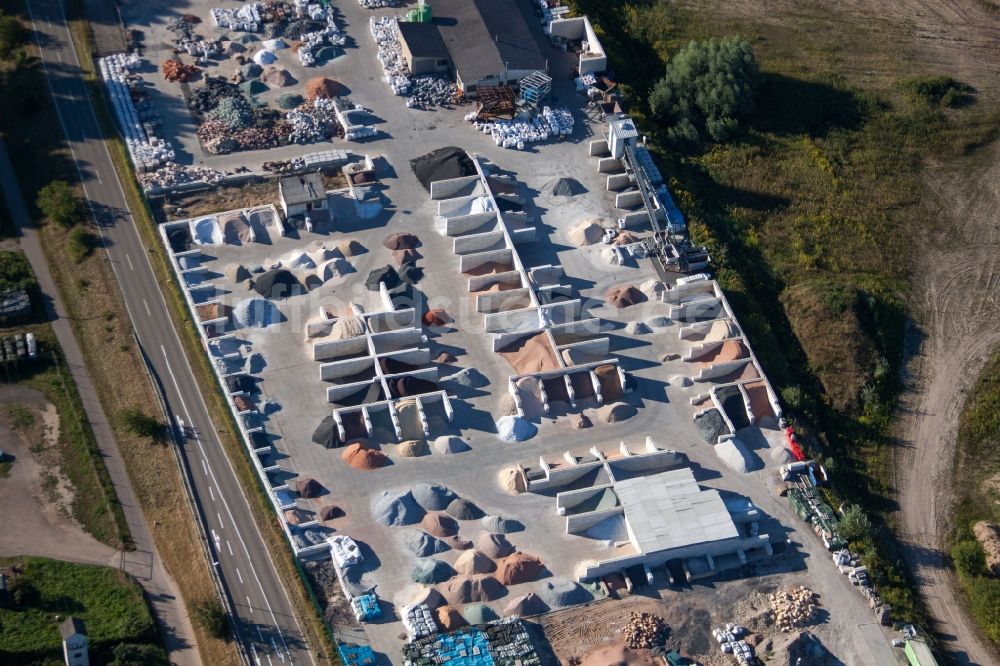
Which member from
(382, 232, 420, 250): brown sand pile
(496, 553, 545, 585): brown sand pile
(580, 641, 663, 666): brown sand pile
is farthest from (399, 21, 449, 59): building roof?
(580, 641, 663, 666): brown sand pile

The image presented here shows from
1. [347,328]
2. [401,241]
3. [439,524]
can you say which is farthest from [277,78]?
[439,524]

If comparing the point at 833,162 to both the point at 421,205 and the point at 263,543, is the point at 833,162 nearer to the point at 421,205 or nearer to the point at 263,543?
the point at 421,205

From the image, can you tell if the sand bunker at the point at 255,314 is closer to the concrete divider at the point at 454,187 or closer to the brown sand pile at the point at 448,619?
the concrete divider at the point at 454,187

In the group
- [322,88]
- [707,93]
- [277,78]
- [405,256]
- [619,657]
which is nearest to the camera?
[619,657]

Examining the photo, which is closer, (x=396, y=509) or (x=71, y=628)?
(x=71, y=628)

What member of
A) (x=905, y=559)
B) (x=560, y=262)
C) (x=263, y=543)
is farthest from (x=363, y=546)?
(x=905, y=559)

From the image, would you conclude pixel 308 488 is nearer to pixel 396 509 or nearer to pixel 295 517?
pixel 295 517

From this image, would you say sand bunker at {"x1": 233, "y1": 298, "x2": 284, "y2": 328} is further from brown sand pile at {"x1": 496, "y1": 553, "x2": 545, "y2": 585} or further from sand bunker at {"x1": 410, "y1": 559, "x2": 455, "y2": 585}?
brown sand pile at {"x1": 496, "y1": 553, "x2": 545, "y2": 585}
